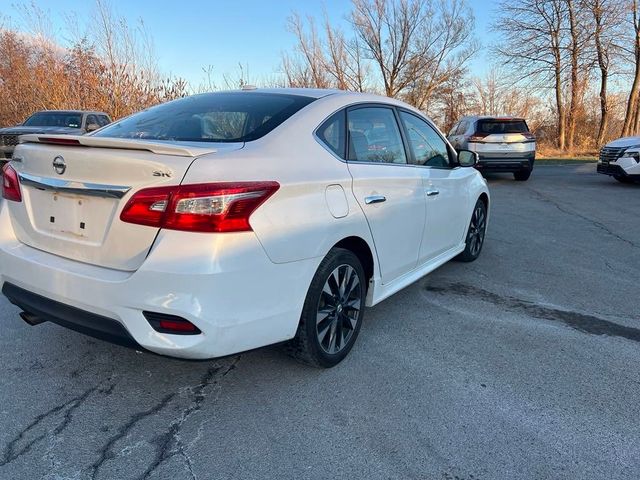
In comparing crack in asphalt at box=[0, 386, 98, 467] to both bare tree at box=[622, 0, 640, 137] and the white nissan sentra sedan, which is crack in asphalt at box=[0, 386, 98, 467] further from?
bare tree at box=[622, 0, 640, 137]

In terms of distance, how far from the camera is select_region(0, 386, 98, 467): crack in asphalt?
2.19 metres

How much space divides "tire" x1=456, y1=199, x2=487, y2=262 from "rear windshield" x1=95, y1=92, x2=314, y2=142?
277cm

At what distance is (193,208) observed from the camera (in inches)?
85.1

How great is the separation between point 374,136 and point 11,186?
2268mm

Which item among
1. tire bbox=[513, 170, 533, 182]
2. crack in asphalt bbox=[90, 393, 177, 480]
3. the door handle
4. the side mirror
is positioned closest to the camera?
crack in asphalt bbox=[90, 393, 177, 480]

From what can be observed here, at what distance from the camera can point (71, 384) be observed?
9.09 ft

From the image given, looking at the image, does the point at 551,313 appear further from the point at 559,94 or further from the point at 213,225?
the point at 559,94

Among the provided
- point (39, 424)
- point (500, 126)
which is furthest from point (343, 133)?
point (500, 126)

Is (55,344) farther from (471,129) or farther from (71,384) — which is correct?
(471,129)

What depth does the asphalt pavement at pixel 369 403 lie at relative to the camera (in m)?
2.19

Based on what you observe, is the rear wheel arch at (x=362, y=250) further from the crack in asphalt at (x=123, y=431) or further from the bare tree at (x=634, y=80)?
the bare tree at (x=634, y=80)

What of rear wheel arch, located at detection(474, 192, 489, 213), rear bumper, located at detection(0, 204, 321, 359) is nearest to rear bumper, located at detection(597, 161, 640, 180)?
rear wheel arch, located at detection(474, 192, 489, 213)

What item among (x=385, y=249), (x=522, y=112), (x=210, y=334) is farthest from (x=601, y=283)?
(x=522, y=112)

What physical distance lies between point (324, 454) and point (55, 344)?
2.03 metres
